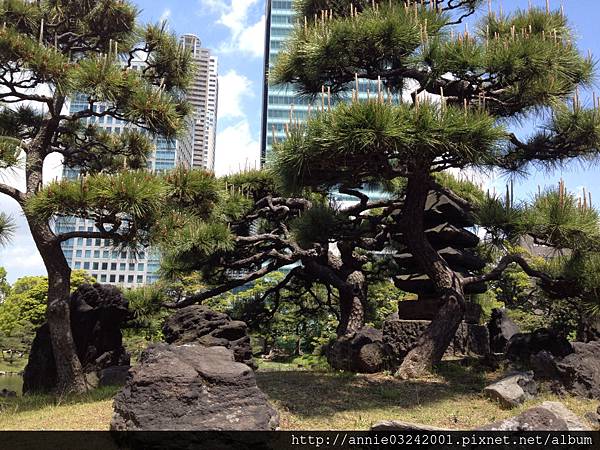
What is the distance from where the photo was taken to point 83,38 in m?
6.80

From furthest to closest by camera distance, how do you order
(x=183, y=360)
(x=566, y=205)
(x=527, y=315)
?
(x=527, y=315) → (x=566, y=205) → (x=183, y=360)

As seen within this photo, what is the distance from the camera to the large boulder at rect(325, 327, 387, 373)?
6.65 meters

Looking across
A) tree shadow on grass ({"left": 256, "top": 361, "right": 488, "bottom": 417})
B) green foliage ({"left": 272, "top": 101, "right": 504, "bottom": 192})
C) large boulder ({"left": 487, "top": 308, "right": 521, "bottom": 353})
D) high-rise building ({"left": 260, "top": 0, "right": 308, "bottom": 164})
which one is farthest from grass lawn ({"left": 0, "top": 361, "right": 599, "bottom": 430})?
high-rise building ({"left": 260, "top": 0, "right": 308, "bottom": 164})

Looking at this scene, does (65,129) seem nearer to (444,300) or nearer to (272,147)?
(272,147)

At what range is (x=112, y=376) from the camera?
21.0 feet

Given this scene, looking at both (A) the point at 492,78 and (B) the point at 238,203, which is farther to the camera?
(B) the point at 238,203

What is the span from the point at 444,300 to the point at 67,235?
4.46m

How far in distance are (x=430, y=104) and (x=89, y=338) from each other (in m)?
5.16

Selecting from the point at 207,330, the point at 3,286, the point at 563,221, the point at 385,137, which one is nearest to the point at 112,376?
the point at 207,330

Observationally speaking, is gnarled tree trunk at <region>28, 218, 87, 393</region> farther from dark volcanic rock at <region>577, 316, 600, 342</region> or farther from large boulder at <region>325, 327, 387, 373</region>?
dark volcanic rock at <region>577, 316, 600, 342</region>

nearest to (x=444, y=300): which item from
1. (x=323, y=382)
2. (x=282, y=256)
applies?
(x=323, y=382)

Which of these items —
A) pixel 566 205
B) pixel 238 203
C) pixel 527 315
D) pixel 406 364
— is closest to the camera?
pixel 566 205

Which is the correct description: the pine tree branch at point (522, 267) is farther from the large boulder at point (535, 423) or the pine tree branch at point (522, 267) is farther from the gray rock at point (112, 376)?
the gray rock at point (112, 376)

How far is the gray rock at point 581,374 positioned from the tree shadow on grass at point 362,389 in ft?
2.84
